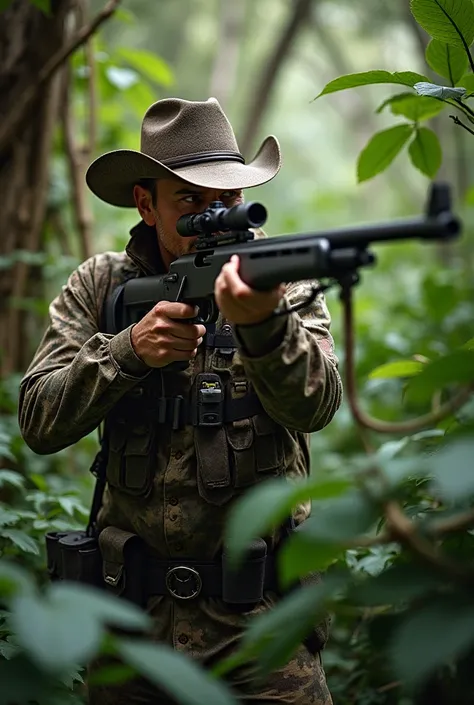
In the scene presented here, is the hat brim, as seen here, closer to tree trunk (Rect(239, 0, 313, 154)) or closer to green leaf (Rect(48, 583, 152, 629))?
green leaf (Rect(48, 583, 152, 629))

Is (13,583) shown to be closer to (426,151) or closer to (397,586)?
(397,586)

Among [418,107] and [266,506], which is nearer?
[266,506]

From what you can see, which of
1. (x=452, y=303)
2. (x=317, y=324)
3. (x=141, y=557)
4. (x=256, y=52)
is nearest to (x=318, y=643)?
(x=141, y=557)

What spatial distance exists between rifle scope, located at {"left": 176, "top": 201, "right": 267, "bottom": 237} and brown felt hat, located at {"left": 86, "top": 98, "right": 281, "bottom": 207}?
0.16m

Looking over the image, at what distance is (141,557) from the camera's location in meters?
2.67

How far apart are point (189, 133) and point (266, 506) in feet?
6.26

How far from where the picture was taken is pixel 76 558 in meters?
2.76

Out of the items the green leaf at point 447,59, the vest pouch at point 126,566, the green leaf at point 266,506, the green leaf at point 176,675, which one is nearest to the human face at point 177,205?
the green leaf at point 447,59

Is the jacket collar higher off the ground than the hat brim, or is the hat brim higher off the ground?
the hat brim

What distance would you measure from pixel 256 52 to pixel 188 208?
15033mm

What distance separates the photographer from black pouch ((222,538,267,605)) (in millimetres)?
2484

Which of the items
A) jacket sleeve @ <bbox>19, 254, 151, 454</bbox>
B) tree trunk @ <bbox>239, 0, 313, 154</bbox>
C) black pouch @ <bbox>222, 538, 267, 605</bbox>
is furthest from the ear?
tree trunk @ <bbox>239, 0, 313, 154</bbox>

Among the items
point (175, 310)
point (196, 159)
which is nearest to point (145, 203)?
point (196, 159)

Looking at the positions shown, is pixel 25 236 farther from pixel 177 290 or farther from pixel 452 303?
pixel 452 303
